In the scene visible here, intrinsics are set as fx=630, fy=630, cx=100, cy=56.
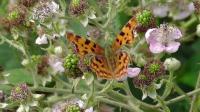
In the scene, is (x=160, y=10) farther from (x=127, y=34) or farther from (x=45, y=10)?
(x=127, y=34)

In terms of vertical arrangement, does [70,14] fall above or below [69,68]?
above

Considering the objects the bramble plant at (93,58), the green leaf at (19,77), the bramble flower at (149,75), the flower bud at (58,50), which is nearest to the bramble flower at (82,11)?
the bramble plant at (93,58)

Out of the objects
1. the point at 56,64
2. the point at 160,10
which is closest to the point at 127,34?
the point at 56,64

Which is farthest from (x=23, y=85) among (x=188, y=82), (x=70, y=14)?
(x=188, y=82)

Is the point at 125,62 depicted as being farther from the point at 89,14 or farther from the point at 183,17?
the point at 183,17

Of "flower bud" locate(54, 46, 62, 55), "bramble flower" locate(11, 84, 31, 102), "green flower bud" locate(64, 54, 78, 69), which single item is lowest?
"bramble flower" locate(11, 84, 31, 102)

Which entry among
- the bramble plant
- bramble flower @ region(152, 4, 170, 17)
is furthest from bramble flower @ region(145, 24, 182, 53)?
bramble flower @ region(152, 4, 170, 17)

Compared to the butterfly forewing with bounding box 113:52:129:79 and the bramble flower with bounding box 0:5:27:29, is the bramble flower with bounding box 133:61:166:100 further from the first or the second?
the bramble flower with bounding box 0:5:27:29

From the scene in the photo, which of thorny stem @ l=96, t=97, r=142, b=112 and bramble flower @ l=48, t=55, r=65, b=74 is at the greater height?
bramble flower @ l=48, t=55, r=65, b=74

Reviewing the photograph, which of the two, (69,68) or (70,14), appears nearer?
(69,68)
